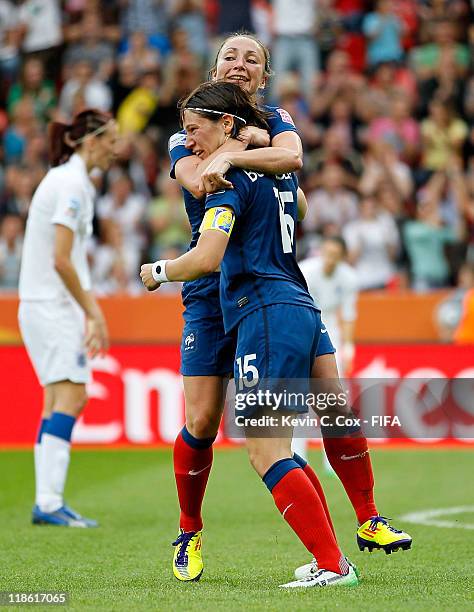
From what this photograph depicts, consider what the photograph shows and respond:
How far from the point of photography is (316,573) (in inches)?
201

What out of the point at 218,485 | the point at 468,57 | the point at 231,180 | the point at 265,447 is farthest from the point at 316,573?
the point at 468,57

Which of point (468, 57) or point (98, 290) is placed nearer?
point (98, 290)

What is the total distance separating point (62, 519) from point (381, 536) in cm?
299

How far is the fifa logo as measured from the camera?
5.75 metres

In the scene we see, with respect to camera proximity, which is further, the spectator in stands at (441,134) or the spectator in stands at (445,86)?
the spectator in stands at (445,86)

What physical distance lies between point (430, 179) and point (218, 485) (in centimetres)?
713

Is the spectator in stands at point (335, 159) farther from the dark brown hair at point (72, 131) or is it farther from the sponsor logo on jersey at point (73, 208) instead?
the sponsor logo on jersey at point (73, 208)

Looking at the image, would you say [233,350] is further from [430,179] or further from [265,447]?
[430,179]

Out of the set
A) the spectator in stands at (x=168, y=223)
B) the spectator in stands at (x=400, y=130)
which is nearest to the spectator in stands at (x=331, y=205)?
the spectator in stands at (x=400, y=130)

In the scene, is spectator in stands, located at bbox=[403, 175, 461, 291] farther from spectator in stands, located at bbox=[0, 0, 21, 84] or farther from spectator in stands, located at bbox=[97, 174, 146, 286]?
spectator in stands, located at bbox=[0, 0, 21, 84]

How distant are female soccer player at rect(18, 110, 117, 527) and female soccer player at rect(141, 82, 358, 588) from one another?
2.62 metres

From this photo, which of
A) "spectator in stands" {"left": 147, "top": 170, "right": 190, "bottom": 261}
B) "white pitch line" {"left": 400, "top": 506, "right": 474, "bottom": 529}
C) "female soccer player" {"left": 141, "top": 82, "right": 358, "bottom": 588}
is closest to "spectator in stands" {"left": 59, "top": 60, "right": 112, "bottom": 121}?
"spectator in stands" {"left": 147, "top": 170, "right": 190, "bottom": 261}

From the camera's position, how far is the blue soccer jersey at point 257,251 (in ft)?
16.9

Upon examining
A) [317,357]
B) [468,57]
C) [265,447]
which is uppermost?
[468,57]
